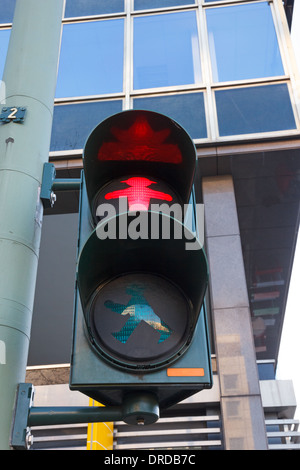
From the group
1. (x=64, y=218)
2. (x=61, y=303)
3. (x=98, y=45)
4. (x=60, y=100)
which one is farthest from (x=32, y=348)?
(x=98, y=45)

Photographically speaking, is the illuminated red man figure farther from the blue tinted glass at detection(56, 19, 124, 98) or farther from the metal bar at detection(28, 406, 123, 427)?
the blue tinted glass at detection(56, 19, 124, 98)

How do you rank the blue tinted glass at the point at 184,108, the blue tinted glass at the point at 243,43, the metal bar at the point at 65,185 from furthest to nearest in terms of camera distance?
the blue tinted glass at the point at 243,43 < the blue tinted glass at the point at 184,108 < the metal bar at the point at 65,185

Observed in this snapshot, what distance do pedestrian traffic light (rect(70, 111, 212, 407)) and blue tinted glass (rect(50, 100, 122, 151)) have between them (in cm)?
768

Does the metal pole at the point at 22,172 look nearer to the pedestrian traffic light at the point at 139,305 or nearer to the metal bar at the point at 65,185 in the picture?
the metal bar at the point at 65,185

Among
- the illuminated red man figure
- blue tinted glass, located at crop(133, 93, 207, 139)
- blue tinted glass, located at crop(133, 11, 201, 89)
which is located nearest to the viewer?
the illuminated red man figure

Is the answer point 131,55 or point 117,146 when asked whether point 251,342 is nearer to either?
point 117,146

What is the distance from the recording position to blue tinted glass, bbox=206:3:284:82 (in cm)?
1002

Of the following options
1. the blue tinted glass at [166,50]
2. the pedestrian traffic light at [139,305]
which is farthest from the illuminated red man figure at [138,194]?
the blue tinted glass at [166,50]

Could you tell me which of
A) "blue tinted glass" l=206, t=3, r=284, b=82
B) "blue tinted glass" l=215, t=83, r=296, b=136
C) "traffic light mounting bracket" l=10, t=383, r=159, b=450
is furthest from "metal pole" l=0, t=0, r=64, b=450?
"blue tinted glass" l=206, t=3, r=284, b=82

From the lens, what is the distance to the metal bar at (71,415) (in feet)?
5.99

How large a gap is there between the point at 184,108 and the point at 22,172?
Answer: 25.8ft

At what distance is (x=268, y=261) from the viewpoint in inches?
467

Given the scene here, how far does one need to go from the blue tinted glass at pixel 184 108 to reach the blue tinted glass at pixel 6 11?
420 cm

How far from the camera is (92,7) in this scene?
11.5m
